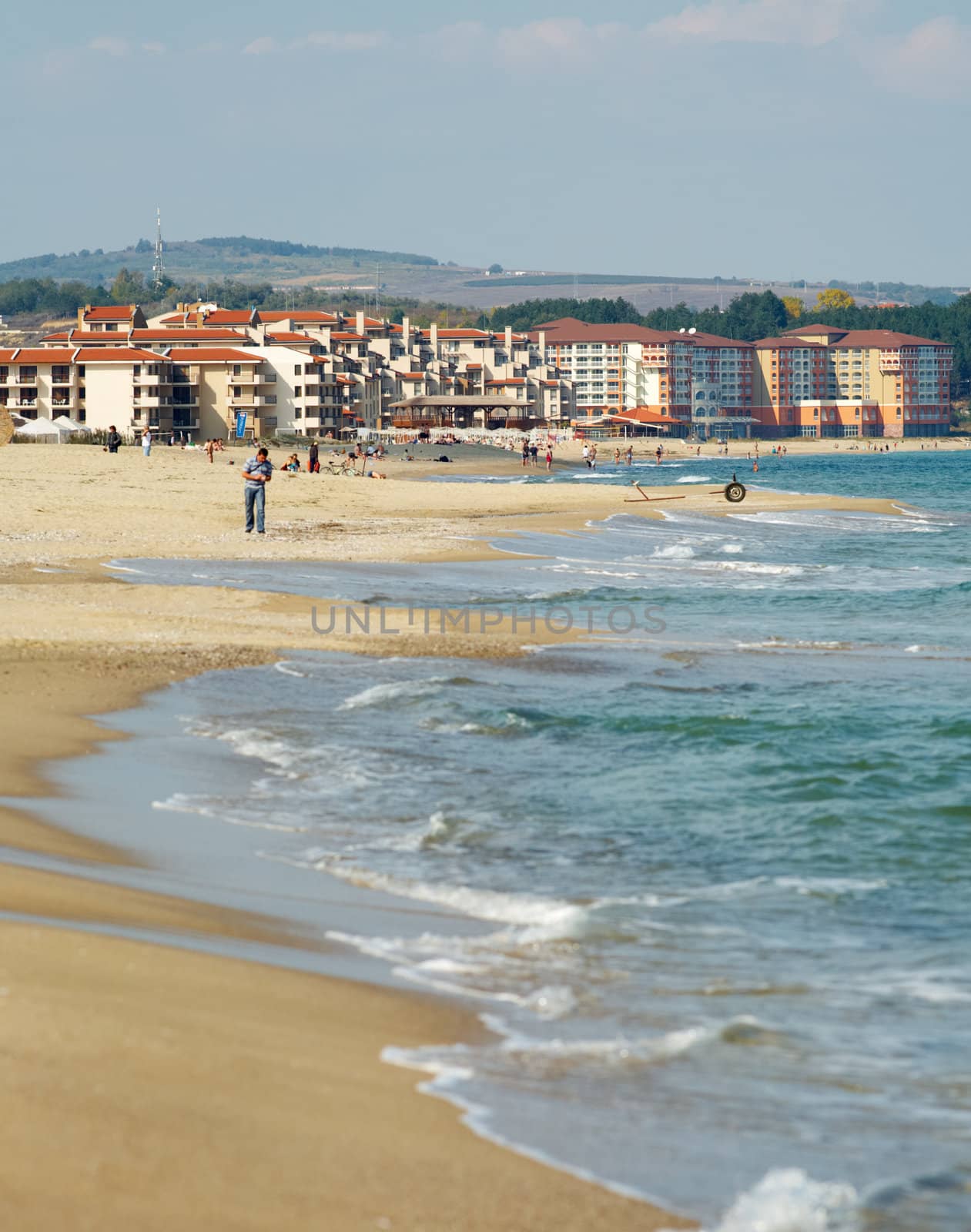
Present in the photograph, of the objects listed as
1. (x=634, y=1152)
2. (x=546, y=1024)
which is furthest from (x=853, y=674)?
(x=634, y=1152)

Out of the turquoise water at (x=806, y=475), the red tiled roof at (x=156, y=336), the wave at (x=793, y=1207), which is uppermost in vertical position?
the red tiled roof at (x=156, y=336)

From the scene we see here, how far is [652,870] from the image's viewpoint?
8648mm

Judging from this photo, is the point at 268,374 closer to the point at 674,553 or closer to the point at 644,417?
the point at 644,417

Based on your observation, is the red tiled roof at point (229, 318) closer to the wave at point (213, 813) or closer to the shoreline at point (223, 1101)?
the wave at point (213, 813)

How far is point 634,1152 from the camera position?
451 centimetres

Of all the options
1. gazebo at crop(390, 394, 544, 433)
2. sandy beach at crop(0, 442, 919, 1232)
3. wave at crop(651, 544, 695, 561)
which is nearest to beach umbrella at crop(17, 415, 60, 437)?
gazebo at crop(390, 394, 544, 433)

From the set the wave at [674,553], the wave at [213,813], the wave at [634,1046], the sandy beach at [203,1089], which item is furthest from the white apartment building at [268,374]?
A: the wave at [634,1046]

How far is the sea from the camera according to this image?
479 cm

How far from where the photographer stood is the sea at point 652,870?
4789 millimetres

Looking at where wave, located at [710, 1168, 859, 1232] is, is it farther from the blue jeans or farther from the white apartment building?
the white apartment building

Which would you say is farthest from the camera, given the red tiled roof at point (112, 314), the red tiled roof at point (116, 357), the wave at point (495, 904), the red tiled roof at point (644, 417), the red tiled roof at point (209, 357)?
the red tiled roof at point (644, 417)

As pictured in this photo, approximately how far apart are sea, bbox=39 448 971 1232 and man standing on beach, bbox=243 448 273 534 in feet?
27.2

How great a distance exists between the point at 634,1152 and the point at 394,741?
783 centimetres

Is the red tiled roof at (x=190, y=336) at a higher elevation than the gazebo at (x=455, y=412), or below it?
higher
